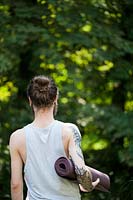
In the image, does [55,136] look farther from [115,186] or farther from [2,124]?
[2,124]

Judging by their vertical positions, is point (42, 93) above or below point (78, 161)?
above

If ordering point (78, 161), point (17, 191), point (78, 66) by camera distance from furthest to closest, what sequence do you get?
1. point (78, 66)
2. point (17, 191)
3. point (78, 161)

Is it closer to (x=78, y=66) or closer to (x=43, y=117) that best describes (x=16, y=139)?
(x=43, y=117)

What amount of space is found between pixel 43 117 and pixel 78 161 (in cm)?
31

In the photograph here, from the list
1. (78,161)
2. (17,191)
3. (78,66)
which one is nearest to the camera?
(78,161)

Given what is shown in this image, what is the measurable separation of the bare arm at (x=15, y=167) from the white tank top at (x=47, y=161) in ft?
0.21

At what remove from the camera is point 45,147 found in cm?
327

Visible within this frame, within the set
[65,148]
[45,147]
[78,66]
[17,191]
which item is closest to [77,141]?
[65,148]

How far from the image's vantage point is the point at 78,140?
129 inches

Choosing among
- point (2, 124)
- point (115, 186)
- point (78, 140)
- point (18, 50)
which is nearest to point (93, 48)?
point (18, 50)

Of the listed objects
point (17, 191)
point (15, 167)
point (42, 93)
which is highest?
point (42, 93)

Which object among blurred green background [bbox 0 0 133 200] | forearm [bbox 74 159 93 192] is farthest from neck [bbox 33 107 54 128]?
blurred green background [bbox 0 0 133 200]

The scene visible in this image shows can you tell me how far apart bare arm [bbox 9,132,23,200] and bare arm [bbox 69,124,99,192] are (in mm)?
296

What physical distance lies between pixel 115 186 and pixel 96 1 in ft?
9.92
